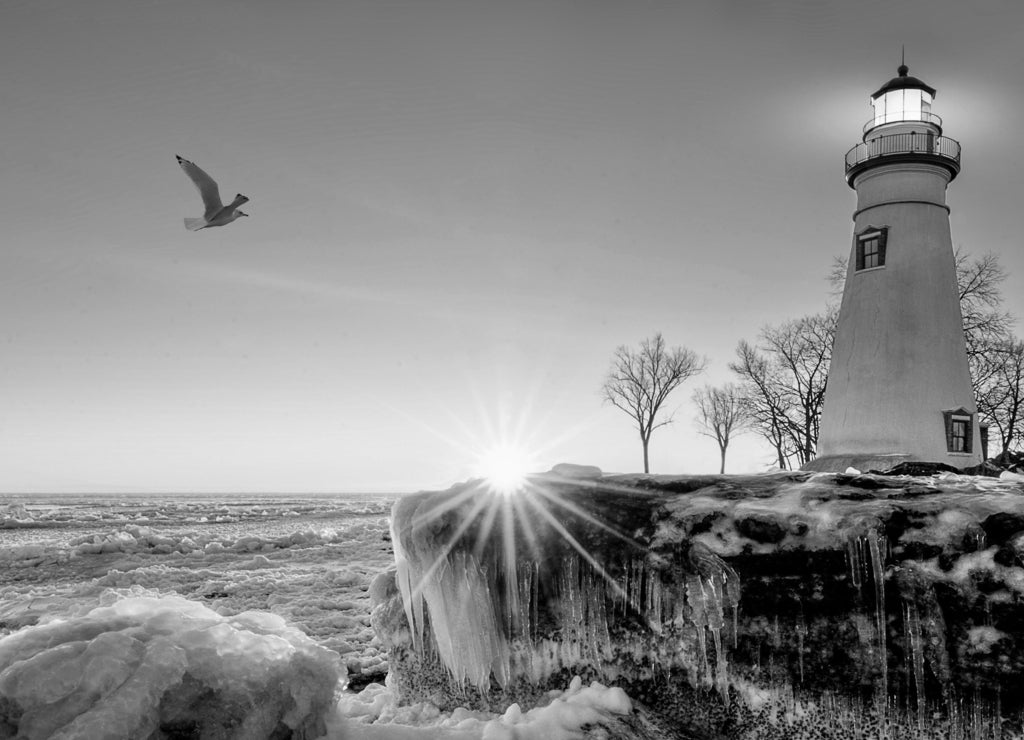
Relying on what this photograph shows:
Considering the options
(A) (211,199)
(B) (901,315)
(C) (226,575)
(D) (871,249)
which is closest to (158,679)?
(A) (211,199)

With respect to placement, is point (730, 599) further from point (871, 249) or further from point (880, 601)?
point (871, 249)

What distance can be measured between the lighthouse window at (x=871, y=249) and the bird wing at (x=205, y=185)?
17509mm

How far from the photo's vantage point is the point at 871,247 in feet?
60.6

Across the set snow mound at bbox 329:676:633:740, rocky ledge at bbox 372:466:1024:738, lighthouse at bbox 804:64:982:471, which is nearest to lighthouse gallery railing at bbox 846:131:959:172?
lighthouse at bbox 804:64:982:471

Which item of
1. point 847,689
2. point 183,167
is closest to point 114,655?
→ point 847,689

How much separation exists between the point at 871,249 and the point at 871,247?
0.19 feet

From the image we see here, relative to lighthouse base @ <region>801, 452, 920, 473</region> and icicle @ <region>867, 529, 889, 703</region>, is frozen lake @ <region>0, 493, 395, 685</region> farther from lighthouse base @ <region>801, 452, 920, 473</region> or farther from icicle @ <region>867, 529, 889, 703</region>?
lighthouse base @ <region>801, 452, 920, 473</region>

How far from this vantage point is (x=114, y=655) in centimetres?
278

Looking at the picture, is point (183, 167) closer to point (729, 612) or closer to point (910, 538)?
point (729, 612)

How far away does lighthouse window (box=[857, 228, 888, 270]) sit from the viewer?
18156mm

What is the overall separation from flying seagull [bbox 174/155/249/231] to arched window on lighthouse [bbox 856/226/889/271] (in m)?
17.3

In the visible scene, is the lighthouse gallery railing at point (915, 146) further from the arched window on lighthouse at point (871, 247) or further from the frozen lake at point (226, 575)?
the frozen lake at point (226, 575)

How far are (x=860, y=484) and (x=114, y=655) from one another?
433cm

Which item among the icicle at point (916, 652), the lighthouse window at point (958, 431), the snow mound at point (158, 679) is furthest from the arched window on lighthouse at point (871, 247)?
the snow mound at point (158, 679)
